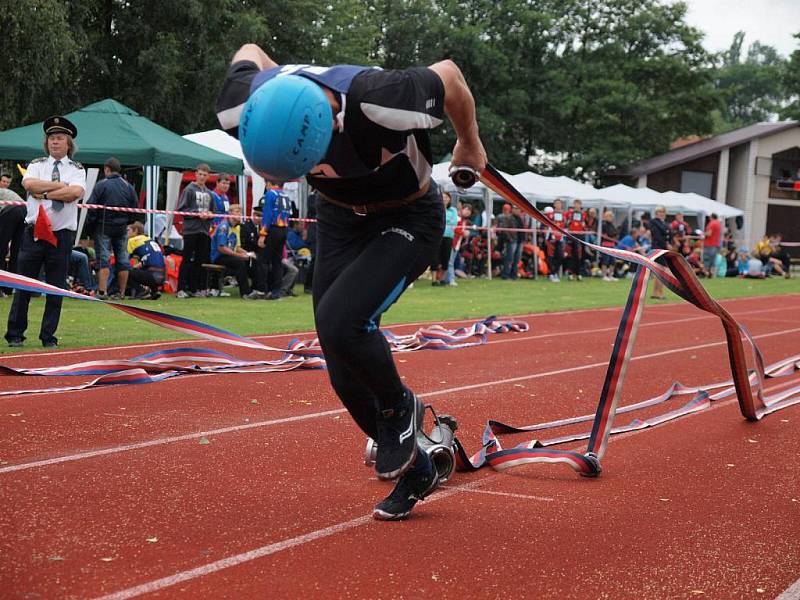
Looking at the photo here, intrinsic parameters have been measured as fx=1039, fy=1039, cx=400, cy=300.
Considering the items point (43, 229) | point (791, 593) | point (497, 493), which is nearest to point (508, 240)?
point (43, 229)

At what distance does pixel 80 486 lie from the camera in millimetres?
4828

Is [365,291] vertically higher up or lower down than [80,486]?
higher up

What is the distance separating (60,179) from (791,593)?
25.2ft

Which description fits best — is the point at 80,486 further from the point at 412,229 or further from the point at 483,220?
the point at 483,220

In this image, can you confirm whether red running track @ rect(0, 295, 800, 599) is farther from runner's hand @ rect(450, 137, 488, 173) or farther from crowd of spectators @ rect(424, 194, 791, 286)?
crowd of spectators @ rect(424, 194, 791, 286)

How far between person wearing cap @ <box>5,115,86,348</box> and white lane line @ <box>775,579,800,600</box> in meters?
7.47

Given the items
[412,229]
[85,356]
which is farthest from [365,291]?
[85,356]

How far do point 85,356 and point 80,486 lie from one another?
16.4ft

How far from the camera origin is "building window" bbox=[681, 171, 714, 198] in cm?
5300

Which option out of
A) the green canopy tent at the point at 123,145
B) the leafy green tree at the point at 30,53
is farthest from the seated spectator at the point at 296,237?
the leafy green tree at the point at 30,53

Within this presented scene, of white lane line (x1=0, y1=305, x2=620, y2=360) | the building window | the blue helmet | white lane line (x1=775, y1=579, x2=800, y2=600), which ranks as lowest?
white lane line (x1=0, y1=305, x2=620, y2=360)

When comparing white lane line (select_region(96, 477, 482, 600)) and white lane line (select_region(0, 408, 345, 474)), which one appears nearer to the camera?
white lane line (select_region(96, 477, 482, 600))

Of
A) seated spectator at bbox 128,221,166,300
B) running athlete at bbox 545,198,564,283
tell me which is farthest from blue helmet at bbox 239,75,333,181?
running athlete at bbox 545,198,564,283

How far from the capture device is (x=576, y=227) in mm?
26469
